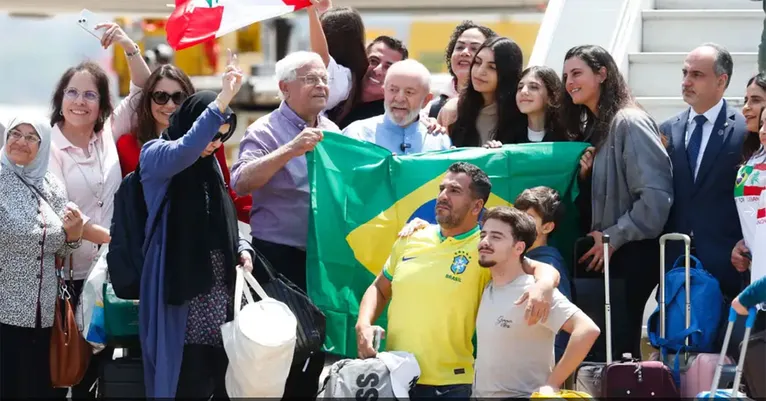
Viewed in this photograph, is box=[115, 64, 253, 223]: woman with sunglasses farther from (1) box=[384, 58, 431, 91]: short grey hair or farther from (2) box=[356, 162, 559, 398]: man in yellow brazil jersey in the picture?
(2) box=[356, 162, 559, 398]: man in yellow brazil jersey

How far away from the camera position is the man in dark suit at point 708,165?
7617 millimetres

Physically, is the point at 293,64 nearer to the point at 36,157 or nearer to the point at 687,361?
the point at 36,157

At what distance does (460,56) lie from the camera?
8.75 m

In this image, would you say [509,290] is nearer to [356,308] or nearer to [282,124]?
[356,308]

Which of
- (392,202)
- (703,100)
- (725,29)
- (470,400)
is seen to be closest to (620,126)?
(703,100)

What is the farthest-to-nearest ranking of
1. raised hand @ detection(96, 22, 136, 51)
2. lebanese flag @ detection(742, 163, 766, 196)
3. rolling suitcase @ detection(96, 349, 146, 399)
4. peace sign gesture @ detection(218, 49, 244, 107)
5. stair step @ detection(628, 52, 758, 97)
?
stair step @ detection(628, 52, 758, 97) < raised hand @ detection(96, 22, 136, 51) < lebanese flag @ detection(742, 163, 766, 196) < rolling suitcase @ detection(96, 349, 146, 399) < peace sign gesture @ detection(218, 49, 244, 107)

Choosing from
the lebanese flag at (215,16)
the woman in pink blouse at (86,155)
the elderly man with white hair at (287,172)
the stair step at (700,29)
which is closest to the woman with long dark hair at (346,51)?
the lebanese flag at (215,16)

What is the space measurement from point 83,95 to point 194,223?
1.39 m

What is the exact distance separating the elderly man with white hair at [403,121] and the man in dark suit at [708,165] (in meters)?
1.29

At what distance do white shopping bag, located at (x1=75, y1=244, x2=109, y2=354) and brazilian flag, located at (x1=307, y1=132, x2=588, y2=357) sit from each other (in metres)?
1.10

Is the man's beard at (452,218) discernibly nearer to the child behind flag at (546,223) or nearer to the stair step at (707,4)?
the child behind flag at (546,223)

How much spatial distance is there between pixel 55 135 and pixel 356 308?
1.88 metres

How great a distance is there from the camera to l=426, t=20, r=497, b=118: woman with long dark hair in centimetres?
873

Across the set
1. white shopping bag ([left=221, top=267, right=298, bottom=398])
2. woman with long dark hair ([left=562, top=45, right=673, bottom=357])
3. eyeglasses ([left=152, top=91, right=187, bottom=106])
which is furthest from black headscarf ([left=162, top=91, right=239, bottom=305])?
woman with long dark hair ([left=562, top=45, right=673, bottom=357])
